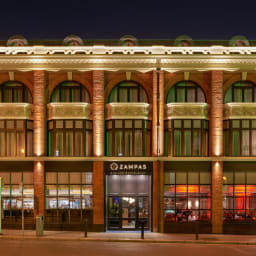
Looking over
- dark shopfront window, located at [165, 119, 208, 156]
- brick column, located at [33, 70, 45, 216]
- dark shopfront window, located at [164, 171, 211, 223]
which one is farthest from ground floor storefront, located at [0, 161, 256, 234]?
brick column, located at [33, 70, 45, 216]

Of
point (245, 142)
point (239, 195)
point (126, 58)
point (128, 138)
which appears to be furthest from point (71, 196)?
point (245, 142)

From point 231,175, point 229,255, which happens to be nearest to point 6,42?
point 231,175

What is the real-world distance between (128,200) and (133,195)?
1.72ft

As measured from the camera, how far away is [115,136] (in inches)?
1021

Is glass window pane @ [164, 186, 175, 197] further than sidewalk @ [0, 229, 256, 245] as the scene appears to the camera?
Yes

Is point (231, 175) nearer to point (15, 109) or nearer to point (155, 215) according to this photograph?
point (155, 215)

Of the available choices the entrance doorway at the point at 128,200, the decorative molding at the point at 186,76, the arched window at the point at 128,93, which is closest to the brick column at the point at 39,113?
the arched window at the point at 128,93

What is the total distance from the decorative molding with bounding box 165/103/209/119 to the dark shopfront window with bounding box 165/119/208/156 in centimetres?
41

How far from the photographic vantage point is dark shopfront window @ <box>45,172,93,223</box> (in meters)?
25.7

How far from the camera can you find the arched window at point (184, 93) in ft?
86.6

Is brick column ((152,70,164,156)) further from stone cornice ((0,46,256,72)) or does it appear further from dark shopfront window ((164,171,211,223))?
dark shopfront window ((164,171,211,223))

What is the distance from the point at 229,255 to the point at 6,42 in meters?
23.4

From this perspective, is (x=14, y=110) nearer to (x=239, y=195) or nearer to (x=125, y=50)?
(x=125, y=50)

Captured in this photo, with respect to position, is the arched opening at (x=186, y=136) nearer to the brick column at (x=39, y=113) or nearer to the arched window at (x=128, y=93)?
the arched window at (x=128, y=93)
